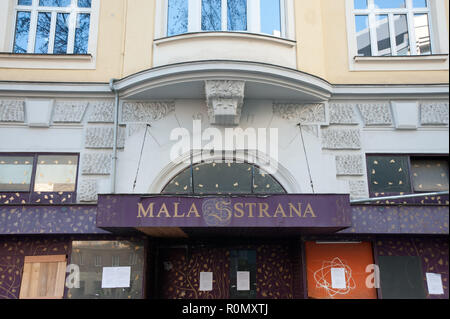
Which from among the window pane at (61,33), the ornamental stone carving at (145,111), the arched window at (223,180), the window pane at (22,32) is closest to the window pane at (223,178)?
the arched window at (223,180)

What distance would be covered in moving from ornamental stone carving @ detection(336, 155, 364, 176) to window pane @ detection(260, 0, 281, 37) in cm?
253

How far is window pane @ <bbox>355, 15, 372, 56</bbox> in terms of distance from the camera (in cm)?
793

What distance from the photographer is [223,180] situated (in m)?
7.30

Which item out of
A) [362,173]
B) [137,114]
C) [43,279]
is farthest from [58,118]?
[362,173]

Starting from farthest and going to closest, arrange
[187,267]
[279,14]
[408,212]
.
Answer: [279,14] → [187,267] → [408,212]

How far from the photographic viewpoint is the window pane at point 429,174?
288 inches

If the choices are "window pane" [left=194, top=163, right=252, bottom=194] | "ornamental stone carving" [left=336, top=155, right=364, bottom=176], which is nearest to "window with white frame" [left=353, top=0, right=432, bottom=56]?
"ornamental stone carving" [left=336, top=155, right=364, bottom=176]

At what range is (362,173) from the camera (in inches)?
284

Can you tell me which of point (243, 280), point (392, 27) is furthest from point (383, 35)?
point (243, 280)

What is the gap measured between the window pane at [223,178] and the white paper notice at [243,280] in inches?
55.1

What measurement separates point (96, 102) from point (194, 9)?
2381 millimetres

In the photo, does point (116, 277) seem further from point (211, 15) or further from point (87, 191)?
point (211, 15)

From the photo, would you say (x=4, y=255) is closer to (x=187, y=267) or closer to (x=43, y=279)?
(x=43, y=279)

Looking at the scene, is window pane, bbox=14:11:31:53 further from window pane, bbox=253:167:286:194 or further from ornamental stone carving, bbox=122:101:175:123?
window pane, bbox=253:167:286:194
